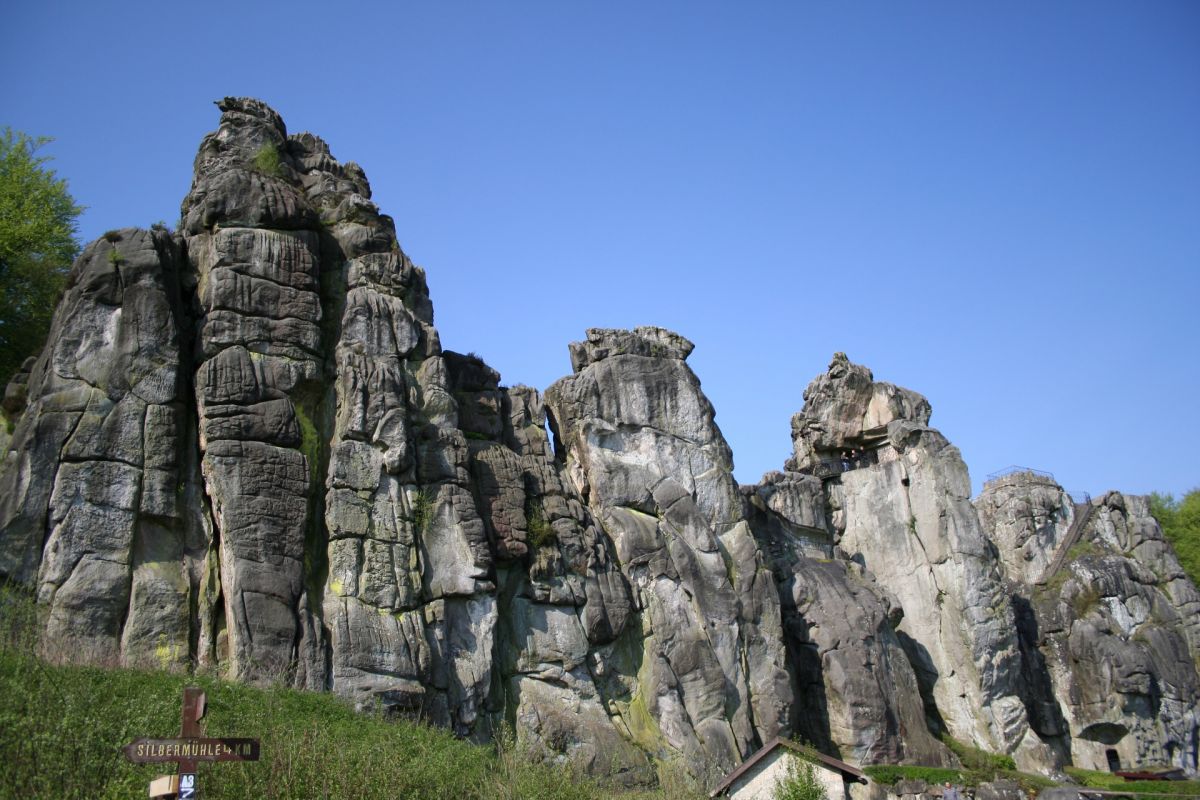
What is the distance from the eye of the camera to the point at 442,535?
26969 mm

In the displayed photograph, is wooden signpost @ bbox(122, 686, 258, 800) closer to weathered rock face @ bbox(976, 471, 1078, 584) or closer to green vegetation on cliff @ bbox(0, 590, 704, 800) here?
green vegetation on cliff @ bbox(0, 590, 704, 800)

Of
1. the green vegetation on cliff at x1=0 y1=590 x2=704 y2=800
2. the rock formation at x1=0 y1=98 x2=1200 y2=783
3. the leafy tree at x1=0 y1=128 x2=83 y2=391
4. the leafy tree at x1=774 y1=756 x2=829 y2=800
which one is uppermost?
the leafy tree at x1=0 y1=128 x2=83 y2=391

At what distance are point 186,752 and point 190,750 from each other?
5 centimetres

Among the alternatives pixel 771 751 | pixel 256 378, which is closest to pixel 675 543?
pixel 771 751

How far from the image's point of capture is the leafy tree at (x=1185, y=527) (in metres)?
57.1

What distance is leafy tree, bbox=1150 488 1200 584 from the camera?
187 ft

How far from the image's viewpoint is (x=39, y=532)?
901 inches

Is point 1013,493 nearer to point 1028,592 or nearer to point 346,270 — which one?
point 1028,592

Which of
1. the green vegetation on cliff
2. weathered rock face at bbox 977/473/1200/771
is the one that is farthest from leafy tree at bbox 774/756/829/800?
weathered rock face at bbox 977/473/1200/771

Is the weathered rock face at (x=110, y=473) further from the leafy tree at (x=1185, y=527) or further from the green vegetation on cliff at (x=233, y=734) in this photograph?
the leafy tree at (x=1185, y=527)

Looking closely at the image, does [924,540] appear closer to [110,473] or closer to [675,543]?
[675,543]

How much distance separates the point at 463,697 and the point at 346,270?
39.9ft

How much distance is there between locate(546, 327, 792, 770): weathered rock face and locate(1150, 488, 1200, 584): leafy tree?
33355mm

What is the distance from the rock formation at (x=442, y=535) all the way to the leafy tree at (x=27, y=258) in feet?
17.7
